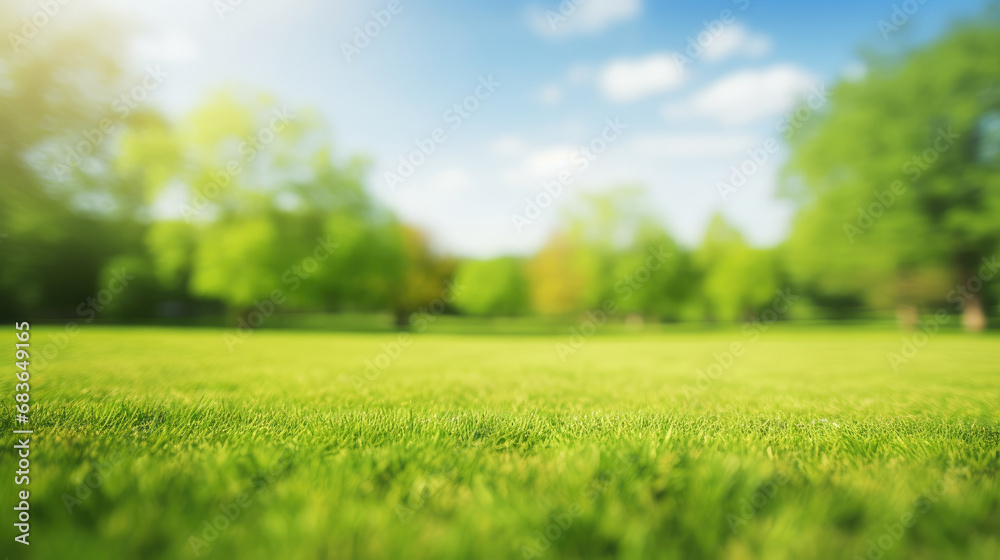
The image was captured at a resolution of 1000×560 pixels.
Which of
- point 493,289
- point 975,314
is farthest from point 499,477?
point 493,289

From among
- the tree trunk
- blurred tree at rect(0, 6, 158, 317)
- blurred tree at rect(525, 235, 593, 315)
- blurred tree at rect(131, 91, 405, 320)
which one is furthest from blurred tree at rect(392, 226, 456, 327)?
the tree trunk

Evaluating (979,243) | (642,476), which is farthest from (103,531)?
(979,243)

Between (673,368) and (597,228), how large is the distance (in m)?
24.9

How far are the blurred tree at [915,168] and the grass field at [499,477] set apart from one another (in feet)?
62.5

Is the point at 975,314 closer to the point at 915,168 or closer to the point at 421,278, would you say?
the point at 915,168

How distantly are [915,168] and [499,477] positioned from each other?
2506 centimetres

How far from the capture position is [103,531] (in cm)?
156

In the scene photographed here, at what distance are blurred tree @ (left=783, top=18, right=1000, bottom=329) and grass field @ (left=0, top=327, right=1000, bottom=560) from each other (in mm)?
19055

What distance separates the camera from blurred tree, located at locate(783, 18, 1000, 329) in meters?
17.7

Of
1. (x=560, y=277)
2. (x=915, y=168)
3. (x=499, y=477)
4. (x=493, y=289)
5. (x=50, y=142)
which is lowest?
(x=493, y=289)

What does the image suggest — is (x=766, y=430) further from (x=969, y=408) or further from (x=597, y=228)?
(x=597, y=228)

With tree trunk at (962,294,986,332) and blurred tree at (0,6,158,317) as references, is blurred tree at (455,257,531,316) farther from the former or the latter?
blurred tree at (0,6,158,317)

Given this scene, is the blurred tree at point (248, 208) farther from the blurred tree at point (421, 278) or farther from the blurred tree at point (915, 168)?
the blurred tree at point (915, 168)

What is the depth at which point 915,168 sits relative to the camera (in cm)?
1800
